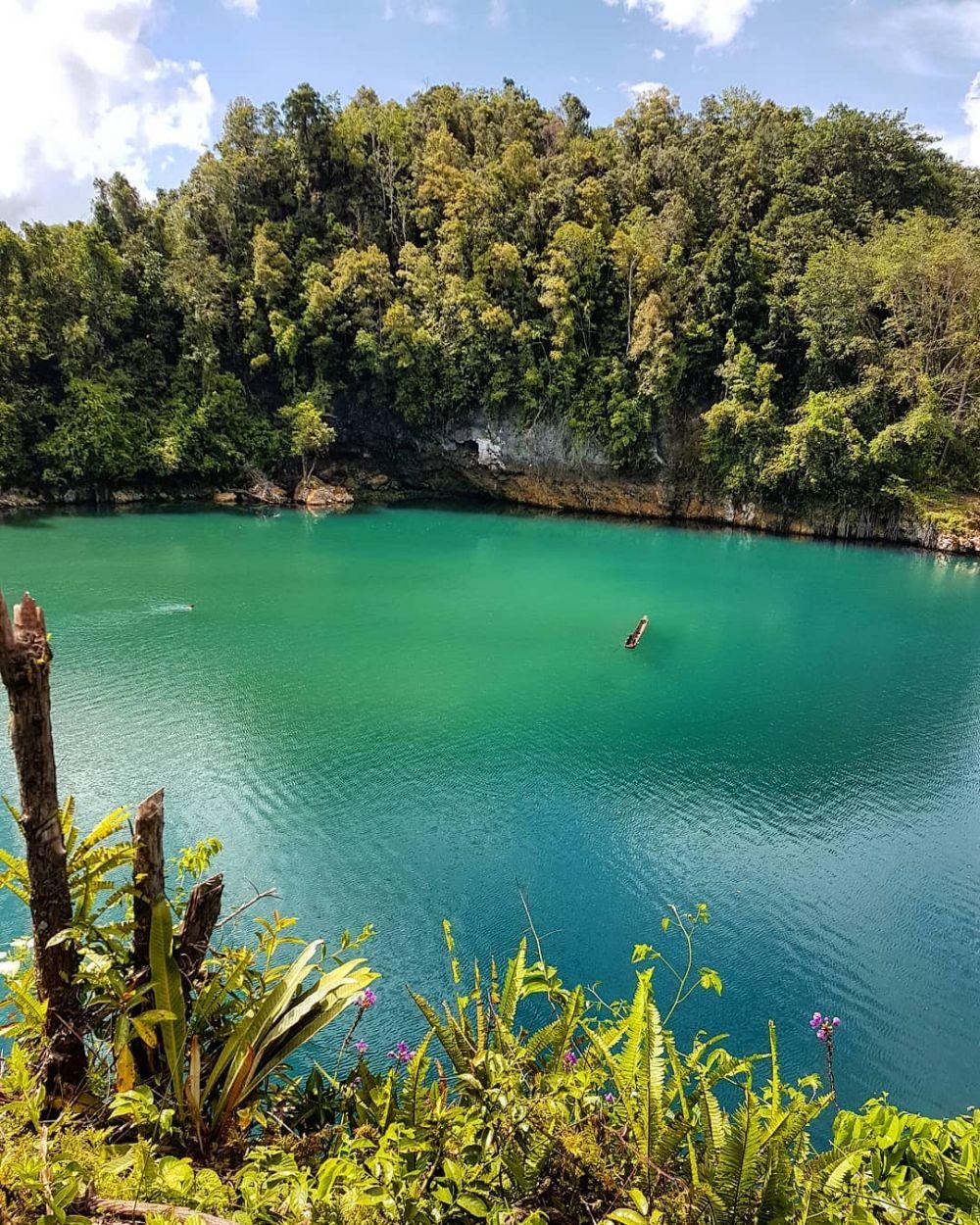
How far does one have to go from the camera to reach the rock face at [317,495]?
1083 inches

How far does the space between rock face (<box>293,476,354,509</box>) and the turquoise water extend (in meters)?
9.54

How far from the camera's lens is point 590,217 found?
24.7m

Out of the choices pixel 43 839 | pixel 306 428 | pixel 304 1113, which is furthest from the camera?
pixel 306 428

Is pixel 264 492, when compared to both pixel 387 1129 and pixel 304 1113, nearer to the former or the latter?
pixel 304 1113

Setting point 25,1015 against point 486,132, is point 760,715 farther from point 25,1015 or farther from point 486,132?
point 486,132

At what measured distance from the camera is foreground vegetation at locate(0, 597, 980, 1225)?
1.99 meters

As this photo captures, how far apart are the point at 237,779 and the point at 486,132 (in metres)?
29.0

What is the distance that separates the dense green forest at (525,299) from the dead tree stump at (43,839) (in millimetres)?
22964

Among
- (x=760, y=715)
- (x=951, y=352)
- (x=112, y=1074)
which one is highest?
(x=951, y=352)

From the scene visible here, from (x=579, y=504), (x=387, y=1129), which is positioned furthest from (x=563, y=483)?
(x=387, y=1129)

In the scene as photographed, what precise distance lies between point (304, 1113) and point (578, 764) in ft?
21.2

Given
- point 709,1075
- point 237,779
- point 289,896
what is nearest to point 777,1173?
point 709,1075

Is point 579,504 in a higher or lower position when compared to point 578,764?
higher

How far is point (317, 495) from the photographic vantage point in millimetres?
27672
